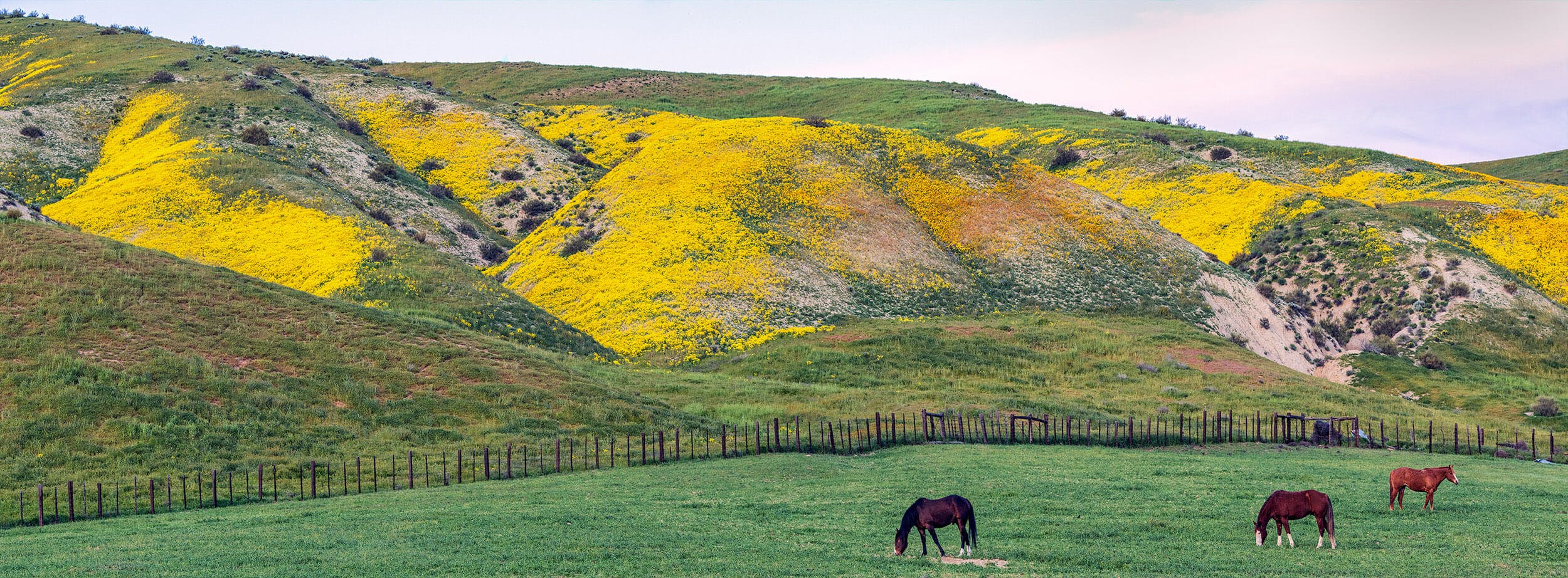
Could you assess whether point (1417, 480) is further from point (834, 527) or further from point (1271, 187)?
point (1271, 187)

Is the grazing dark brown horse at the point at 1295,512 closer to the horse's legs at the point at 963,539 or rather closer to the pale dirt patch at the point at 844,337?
the horse's legs at the point at 963,539

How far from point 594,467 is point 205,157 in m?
70.1

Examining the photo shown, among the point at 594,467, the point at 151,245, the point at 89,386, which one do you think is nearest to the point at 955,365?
the point at 594,467

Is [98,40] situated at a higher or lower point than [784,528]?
higher

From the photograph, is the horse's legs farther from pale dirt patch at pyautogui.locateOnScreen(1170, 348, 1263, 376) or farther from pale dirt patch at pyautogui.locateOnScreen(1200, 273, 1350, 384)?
pale dirt patch at pyautogui.locateOnScreen(1200, 273, 1350, 384)

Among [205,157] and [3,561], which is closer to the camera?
[3,561]

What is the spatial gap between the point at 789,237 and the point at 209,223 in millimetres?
43973

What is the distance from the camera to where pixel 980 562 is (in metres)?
22.4

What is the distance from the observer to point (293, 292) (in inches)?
2454

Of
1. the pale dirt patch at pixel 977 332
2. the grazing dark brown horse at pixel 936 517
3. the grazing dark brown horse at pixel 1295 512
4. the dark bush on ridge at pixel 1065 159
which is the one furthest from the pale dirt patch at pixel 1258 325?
the grazing dark brown horse at pixel 936 517

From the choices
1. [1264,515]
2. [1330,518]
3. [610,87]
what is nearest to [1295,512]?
[1264,515]

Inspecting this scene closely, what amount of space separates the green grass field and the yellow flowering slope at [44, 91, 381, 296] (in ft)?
143

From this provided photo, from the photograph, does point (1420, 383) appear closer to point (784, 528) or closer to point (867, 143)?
point (867, 143)

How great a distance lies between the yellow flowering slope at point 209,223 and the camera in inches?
2980
